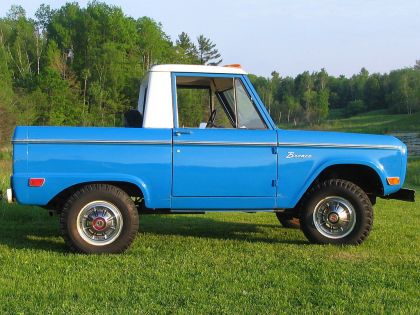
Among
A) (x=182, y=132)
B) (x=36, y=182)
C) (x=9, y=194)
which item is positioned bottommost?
(x=9, y=194)

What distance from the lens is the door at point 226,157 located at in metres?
6.06

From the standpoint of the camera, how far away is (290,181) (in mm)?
6332

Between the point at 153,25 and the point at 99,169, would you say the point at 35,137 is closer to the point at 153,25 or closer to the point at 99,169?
the point at 99,169

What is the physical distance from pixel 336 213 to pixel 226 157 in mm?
1613

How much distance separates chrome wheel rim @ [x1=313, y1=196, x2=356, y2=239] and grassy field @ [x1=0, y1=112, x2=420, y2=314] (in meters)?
0.28

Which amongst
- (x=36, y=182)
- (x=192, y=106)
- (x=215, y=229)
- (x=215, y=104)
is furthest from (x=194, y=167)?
(x=215, y=229)

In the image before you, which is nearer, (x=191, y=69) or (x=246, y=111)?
(x=191, y=69)

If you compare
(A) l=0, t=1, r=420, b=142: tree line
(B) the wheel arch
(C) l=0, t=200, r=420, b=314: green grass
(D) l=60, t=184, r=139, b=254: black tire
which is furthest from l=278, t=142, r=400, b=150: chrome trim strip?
(A) l=0, t=1, r=420, b=142: tree line

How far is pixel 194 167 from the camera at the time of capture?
19.9 ft

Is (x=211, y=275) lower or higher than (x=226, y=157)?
lower

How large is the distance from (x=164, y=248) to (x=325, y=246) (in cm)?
196

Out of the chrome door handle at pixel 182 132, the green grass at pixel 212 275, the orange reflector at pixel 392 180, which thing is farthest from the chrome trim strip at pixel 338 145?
the green grass at pixel 212 275

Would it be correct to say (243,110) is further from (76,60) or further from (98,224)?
(76,60)

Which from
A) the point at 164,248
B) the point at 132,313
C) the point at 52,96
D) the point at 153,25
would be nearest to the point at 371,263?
the point at 164,248
